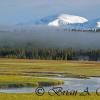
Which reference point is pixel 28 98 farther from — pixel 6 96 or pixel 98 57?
pixel 98 57

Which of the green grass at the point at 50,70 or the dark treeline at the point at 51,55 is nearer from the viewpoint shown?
the green grass at the point at 50,70

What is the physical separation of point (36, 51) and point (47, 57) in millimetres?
12619

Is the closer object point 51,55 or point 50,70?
point 50,70

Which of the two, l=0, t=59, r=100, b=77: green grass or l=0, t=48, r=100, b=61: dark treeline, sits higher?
l=0, t=48, r=100, b=61: dark treeline

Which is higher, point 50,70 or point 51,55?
point 51,55

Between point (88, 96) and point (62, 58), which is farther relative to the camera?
point (62, 58)

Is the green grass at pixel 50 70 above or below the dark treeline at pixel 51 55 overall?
below

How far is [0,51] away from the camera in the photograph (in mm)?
195250

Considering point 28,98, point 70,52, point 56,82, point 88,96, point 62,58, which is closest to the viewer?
point 28,98

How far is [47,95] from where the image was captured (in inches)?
1700

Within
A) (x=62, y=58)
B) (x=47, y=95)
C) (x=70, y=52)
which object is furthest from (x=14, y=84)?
(x=70, y=52)

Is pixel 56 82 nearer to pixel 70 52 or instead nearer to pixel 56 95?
pixel 56 95

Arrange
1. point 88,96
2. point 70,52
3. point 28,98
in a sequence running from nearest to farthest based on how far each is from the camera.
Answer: point 28,98
point 88,96
point 70,52

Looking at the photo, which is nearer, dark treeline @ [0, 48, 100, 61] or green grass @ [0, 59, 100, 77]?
green grass @ [0, 59, 100, 77]
